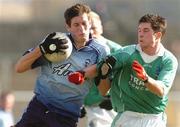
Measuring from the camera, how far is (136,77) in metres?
8.73

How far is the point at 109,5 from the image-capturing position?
78.3ft

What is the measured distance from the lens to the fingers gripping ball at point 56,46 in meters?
8.57

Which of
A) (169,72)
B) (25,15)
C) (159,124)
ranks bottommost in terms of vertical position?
(25,15)

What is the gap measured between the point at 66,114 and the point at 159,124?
35.6 inches

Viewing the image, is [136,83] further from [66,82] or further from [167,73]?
[66,82]

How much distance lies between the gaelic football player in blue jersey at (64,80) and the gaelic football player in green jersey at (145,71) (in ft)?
0.76

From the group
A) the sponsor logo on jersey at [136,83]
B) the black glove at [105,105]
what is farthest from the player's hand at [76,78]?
the black glove at [105,105]

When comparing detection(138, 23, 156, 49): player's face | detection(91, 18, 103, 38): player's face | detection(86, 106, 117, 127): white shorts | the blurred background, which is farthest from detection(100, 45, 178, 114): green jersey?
the blurred background

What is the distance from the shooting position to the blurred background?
21.7 metres

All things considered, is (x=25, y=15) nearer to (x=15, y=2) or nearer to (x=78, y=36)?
(x=15, y=2)

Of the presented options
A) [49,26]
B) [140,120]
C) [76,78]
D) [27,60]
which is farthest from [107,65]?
[49,26]

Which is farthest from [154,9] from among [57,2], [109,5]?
[57,2]

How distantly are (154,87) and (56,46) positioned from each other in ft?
3.29

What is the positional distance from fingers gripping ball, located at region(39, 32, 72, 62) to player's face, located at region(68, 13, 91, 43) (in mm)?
143
